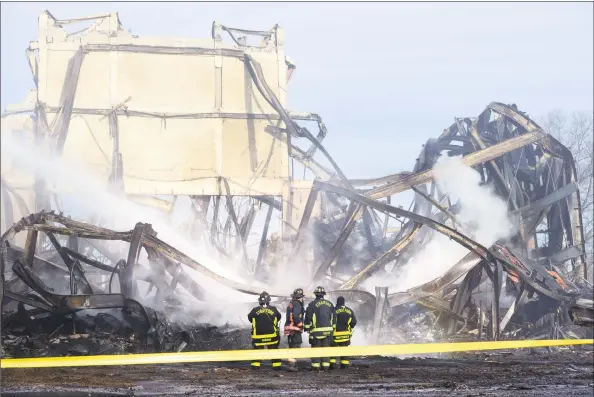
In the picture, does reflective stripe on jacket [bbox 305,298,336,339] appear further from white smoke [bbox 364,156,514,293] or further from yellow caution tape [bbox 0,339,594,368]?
white smoke [bbox 364,156,514,293]

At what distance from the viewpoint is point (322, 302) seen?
13.3 meters

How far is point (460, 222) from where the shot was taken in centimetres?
1998

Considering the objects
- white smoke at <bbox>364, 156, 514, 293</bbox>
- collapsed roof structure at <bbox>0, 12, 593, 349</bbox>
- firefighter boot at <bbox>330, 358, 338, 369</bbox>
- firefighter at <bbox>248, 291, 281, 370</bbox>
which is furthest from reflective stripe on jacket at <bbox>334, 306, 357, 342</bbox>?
white smoke at <bbox>364, 156, 514, 293</bbox>

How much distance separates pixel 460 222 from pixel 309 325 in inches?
303

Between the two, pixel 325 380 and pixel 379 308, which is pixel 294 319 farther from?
pixel 379 308

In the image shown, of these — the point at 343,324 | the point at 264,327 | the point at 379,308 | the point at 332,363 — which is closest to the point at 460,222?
the point at 379,308

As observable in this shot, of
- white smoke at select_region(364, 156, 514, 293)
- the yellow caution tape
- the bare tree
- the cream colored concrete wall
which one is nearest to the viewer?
the yellow caution tape

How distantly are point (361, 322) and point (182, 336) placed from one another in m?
3.80

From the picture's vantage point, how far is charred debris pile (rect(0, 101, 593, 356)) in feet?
48.9

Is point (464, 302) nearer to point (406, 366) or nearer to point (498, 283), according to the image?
point (498, 283)

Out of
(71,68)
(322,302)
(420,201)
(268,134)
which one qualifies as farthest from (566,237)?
(71,68)

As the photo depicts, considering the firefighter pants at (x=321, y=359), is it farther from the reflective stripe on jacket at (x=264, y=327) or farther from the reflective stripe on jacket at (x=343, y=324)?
the reflective stripe on jacket at (x=264, y=327)

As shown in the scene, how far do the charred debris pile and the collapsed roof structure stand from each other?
0.18 ft

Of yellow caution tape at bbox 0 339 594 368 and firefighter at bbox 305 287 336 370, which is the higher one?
firefighter at bbox 305 287 336 370
